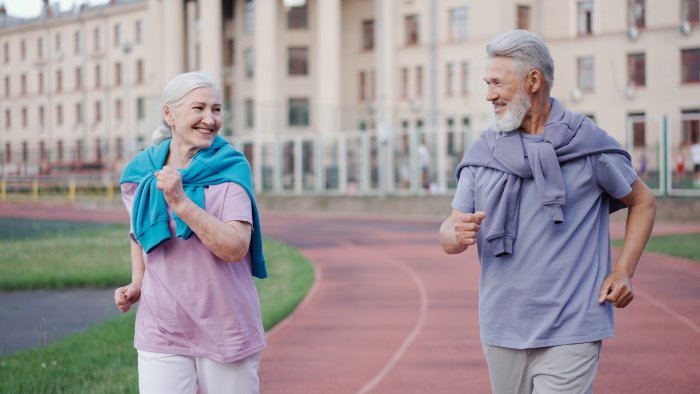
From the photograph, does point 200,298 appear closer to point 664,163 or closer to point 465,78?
point 664,163

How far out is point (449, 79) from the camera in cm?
5572

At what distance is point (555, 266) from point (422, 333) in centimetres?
680

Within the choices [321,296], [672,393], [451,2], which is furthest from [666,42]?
[672,393]

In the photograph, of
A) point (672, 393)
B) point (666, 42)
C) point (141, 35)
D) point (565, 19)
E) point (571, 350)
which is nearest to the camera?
point (571, 350)

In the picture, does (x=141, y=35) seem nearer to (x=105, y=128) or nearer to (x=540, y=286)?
(x=105, y=128)

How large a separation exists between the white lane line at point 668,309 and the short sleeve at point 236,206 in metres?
7.54

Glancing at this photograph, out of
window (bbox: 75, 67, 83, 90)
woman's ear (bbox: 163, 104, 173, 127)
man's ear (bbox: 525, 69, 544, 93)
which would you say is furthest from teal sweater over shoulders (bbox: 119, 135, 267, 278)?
window (bbox: 75, 67, 83, 90)

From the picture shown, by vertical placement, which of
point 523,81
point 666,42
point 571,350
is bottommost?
point 571,350

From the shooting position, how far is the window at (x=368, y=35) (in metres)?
60.5

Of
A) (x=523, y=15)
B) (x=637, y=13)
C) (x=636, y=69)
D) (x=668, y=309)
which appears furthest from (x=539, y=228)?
(x=523, y=15)

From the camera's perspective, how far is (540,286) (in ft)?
13.0

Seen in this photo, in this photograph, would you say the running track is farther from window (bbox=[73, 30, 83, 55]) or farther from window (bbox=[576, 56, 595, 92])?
window (bbox=[73, 30, 83, 55])

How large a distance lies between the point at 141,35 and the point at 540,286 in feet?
252

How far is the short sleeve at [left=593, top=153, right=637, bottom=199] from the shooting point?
4020 millimetres
